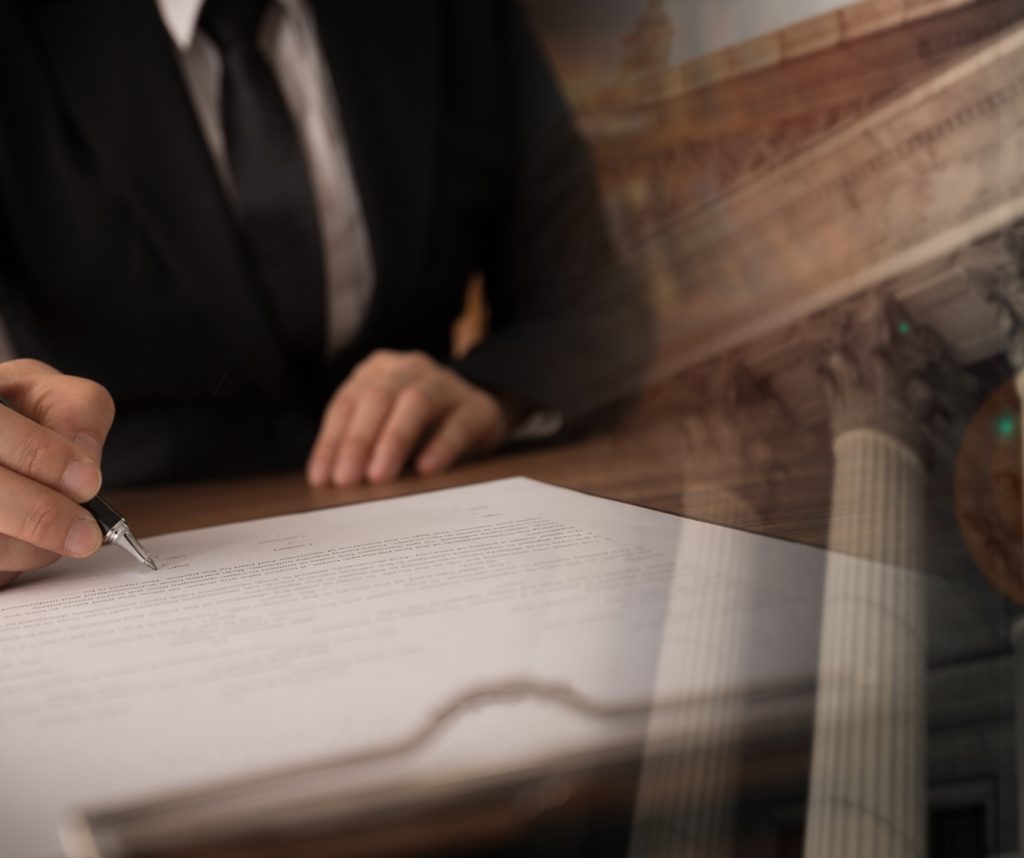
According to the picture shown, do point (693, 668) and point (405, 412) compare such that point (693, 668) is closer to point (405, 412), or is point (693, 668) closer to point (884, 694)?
point (884, 694)

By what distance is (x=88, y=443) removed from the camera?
10.4 inches

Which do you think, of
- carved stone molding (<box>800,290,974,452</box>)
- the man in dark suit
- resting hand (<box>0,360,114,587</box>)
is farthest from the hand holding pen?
carved stone molding (<box>800,290,974,452</box>)

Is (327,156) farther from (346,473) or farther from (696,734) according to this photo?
(696,734)

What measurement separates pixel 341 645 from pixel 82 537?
11 centimetres

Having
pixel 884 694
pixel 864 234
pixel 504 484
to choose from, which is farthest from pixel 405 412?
pixel 884 694

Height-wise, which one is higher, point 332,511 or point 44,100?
point 44,100

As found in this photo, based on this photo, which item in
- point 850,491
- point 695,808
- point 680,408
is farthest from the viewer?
point 680,408

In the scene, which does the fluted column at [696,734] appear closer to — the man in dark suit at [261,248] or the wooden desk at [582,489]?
the wooden desk at [582,489]

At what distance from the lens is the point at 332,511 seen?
0.33 m

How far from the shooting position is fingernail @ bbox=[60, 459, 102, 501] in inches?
9.7

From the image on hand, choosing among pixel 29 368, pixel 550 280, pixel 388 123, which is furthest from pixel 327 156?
pixel 29 368

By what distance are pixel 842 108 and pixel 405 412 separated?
219mm

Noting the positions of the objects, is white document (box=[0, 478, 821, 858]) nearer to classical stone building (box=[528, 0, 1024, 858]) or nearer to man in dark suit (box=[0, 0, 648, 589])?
classical stone building (box=[528, 0, 1024, 858])

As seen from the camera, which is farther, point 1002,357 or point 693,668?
point 1002,357
